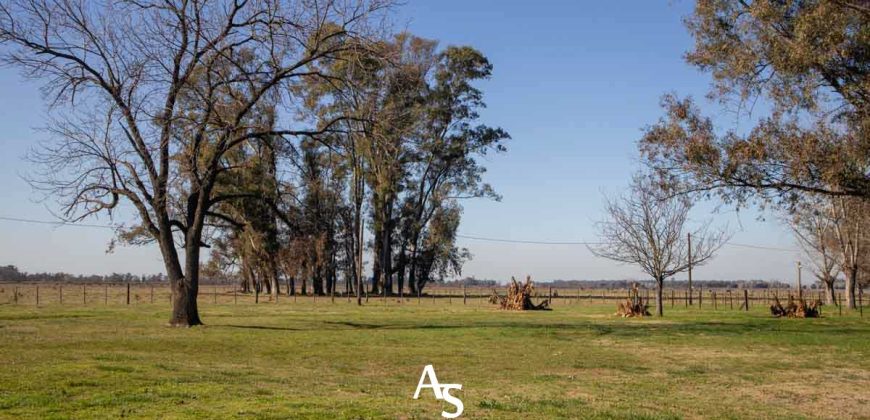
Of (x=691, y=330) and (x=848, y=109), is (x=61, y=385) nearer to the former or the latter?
(x=848, y=109)

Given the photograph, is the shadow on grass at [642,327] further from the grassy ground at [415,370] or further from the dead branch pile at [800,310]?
the dead branch pile at [800,310]

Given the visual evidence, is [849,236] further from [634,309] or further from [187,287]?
[187,287]

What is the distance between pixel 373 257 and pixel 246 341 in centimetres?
4744

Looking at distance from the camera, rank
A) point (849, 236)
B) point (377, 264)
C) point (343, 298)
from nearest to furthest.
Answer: point (849, 236), point (343, 298), point (377, 264)

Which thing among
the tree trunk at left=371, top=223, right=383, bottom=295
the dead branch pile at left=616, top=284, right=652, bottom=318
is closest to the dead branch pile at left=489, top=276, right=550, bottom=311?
the dead branch pile at left=616, top=284, right=652, bottom=318

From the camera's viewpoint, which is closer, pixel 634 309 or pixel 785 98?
pixel 785 98

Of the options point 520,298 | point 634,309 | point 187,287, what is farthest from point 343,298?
point 187,287

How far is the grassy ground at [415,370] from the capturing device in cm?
1104

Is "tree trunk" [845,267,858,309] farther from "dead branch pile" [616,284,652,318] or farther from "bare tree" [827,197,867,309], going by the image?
"dead branch pile" [616,284,652,318]

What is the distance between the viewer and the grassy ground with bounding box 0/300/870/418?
1104cm

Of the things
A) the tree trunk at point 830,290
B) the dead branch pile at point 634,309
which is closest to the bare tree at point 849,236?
the tree trunk at point 830,290

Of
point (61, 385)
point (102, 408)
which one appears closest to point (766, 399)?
point (102, 408)

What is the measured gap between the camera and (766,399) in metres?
13.3

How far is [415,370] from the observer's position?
648 inches
